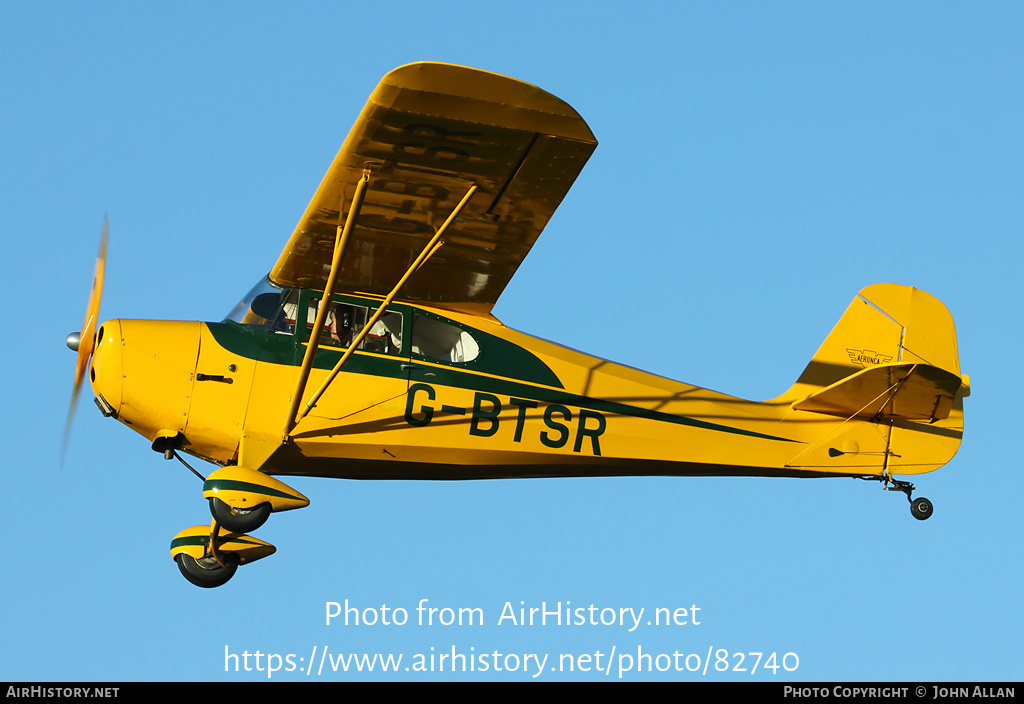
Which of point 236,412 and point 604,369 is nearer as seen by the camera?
point 236,412

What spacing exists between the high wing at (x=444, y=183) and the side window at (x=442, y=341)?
325 millimetres

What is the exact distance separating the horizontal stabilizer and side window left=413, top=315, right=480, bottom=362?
3097 millimetres

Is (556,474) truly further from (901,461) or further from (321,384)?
(901,461)

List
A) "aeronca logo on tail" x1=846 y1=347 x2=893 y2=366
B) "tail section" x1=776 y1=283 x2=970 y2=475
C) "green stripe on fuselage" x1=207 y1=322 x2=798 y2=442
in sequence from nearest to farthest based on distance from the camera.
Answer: "green stripe on fuselage" x1=207 y1=322 x2=798 y2=442 < "tail section" x1=776 y1=283 x2=970 y2=475 < "aeronca logo on tail" x1=846 y1=347 x2=893 y2=366

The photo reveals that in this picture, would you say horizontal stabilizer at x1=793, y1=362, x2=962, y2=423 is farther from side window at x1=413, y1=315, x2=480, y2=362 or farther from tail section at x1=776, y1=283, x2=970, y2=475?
side window at x1=413, y1=315, x2=480, y2=362

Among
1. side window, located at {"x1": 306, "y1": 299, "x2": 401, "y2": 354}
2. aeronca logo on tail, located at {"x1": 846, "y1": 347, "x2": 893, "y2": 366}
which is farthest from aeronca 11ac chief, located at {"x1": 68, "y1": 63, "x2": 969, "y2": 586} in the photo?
aeronca logo on tail, located at {"x1": 846, "y1": 347, "x2": 893, "y2": 366}

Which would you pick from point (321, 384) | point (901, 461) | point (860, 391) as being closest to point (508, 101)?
point (321, 384)

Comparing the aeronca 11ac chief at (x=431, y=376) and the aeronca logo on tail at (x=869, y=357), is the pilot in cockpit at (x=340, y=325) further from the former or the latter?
the aeronca logo on tail at (x=869, y=357)

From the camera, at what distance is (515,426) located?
411 inches

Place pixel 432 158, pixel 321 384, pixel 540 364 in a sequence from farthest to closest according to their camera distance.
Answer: pixel 540 364, pixel 321 384, pixel 432 158

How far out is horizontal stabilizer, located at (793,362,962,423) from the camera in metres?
10.6

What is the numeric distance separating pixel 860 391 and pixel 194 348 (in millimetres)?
5597

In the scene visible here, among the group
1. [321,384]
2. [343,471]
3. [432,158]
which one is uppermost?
[432,158]

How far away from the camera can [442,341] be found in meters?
10.4
